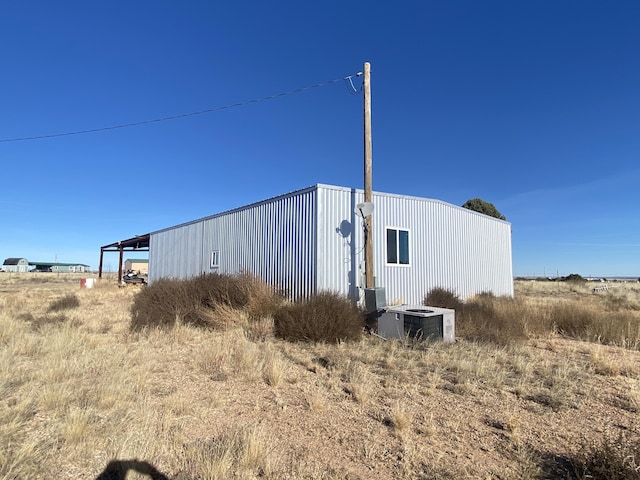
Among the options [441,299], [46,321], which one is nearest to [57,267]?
[46,321]

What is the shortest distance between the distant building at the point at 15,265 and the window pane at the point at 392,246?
417 ft

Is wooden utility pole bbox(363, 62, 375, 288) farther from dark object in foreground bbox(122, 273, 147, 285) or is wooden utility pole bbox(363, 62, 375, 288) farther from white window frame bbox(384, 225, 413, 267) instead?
dark object in foreground bbox(122, 273, 147, 285)

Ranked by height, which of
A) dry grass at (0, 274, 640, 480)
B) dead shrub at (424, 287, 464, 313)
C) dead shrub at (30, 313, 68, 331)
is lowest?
dry grass at (0, 274, 640, 480)

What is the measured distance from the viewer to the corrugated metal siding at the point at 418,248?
1151cm

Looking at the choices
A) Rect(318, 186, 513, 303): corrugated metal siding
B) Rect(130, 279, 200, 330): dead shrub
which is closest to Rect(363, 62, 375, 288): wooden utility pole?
Rect(318, 186, 513, 303): corrugated metal siding

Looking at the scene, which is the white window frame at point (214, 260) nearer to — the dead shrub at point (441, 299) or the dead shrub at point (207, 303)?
the dead shrub at point (207, 303)

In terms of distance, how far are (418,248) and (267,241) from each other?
5.09m

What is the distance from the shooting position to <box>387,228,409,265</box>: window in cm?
1277

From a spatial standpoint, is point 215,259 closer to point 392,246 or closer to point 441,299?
point 392,246

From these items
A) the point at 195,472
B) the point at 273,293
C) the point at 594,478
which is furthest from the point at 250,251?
the point at 594,478

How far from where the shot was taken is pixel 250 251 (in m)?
14.4

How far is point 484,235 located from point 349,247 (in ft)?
28.6

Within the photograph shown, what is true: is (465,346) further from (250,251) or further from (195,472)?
(250,251)

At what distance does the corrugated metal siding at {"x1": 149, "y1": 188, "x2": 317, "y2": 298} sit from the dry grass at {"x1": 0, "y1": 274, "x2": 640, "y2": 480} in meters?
4.23
